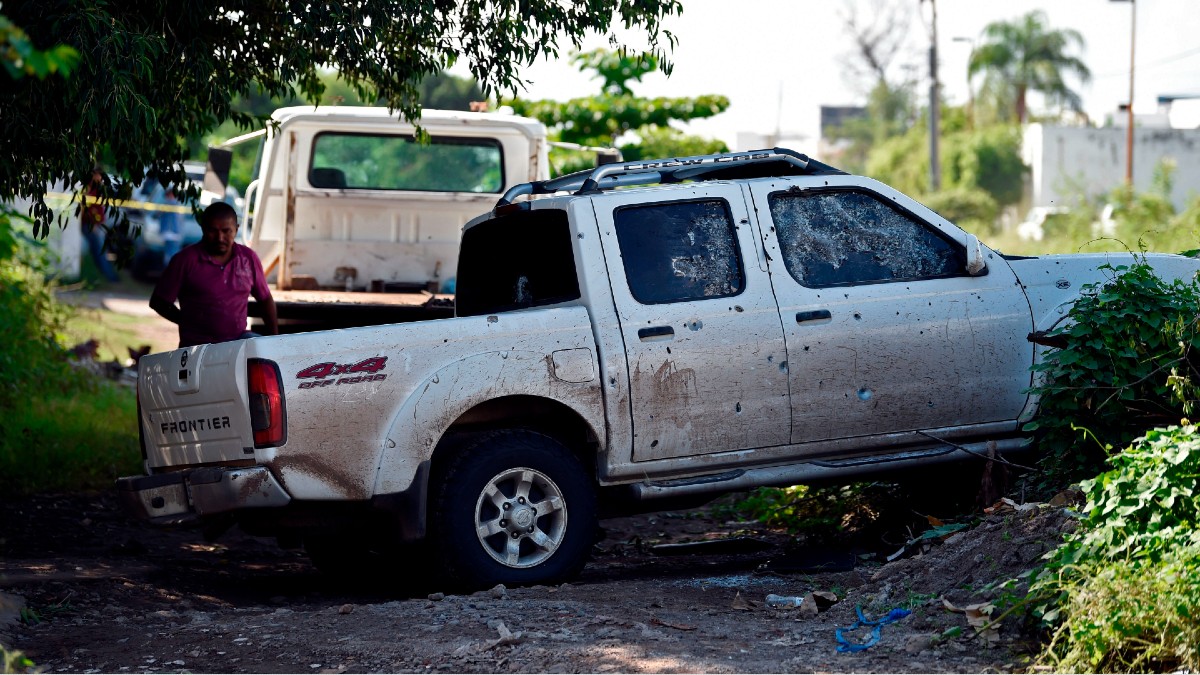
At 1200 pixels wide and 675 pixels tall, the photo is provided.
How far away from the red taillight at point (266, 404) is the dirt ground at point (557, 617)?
754 mm

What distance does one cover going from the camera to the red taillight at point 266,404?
5.82m

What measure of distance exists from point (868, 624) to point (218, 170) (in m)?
7.64

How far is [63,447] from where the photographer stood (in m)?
10.1

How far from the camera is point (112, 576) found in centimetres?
721

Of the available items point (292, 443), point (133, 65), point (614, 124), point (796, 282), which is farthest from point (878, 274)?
point (614, 124)

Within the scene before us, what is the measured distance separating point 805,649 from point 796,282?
2.17 metres

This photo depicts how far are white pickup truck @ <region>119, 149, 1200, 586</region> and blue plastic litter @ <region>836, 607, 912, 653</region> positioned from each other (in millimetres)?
1325

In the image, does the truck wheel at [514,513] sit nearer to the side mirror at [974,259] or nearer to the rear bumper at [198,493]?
the rear bumper at [198,493]

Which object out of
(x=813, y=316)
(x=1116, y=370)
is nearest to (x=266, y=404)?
(x=813, y=316)

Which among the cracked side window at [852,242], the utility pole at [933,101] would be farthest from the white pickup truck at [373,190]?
the utility pole at [933,101]

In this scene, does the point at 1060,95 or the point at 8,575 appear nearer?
the point at 8,575

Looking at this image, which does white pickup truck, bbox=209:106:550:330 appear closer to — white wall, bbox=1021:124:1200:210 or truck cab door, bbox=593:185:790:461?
truck cab door, bbox=593:185:790:461

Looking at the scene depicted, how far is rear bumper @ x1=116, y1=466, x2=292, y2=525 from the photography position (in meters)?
5.90

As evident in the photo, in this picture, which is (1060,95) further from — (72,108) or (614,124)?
(72,108)
